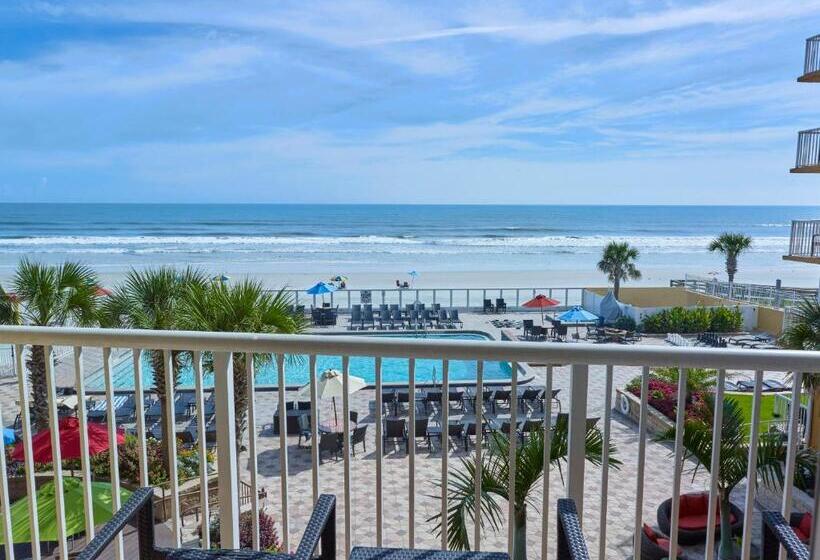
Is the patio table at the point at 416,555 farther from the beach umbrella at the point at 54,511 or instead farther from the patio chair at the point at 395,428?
the patio chair at the point at 395,428

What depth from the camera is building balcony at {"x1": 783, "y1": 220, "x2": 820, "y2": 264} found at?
12008 millimetres

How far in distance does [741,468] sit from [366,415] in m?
6.79

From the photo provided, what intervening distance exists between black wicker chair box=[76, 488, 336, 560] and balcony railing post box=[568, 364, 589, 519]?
0.66 m

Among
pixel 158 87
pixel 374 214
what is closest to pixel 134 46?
pixel 158 87

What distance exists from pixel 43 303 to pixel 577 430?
6815 mm

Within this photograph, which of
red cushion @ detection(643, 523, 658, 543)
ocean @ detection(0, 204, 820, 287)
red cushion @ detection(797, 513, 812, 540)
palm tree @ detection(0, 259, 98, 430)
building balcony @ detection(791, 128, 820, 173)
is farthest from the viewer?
ocean @ detection(0, 204, 820, 287)

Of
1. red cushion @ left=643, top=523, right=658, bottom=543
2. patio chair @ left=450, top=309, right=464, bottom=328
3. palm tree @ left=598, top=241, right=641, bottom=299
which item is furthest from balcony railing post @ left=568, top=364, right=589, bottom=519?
palm tree @ left=598, top=241, right=641, bottom=299

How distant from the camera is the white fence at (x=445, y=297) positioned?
19844mm

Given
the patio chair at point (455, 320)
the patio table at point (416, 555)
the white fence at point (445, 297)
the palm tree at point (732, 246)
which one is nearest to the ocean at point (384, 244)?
the white fence at point (445, 297)

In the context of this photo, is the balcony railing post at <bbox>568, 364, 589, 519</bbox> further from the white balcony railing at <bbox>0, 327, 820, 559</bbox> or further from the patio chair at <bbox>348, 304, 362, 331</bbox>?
the patio chair at <bbox>348, 304, 362, 331</bbox>

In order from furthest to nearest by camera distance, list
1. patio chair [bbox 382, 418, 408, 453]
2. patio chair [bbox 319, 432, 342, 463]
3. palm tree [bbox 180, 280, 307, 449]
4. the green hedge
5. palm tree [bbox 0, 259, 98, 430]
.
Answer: the green hedge
patio chair [bbox 382, 418, 408, 453]
patio chair [bbox 319, 432, 342, 463]
palm tree [bbox 0, 259, 98, 430]
palm tree [bbox 180, 280, 307, 449]

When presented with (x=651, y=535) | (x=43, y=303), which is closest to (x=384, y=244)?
(x=43, y=303)

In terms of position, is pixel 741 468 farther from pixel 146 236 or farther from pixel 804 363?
pixel 146 236

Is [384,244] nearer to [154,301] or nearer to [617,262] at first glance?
[617,262]
